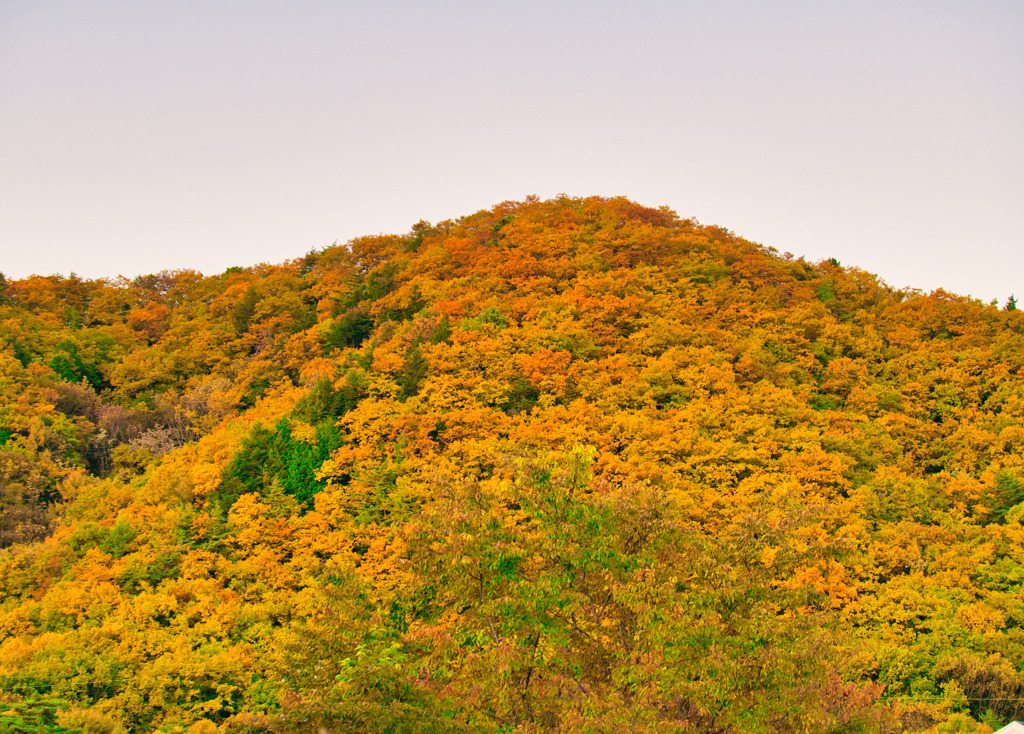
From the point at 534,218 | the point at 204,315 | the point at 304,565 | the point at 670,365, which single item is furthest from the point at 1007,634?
the point at 204,315

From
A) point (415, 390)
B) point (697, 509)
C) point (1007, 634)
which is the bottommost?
point (1007, 634)

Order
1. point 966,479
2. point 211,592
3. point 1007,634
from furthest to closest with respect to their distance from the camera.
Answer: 1. point 966,479
2. point 211,592
3. point 1007,634

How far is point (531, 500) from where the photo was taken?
10578 mm

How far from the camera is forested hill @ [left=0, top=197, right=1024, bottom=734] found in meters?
9.38

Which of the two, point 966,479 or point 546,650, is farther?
point 966,479

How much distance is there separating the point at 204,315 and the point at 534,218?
77.0 feet

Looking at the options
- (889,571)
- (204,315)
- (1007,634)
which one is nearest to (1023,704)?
(1007,634)

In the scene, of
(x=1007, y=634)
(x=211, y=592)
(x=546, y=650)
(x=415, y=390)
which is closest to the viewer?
(x=546, y=650)

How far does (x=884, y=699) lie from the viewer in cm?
1633

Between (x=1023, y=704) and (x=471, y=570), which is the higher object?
(x=471, y=570)

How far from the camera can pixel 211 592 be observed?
19.7m

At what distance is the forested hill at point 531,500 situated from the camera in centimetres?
938

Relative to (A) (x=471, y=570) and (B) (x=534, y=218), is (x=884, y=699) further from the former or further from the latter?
(B) (x=534, y=218)

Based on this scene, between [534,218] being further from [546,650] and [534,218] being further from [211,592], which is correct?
[546,650]
